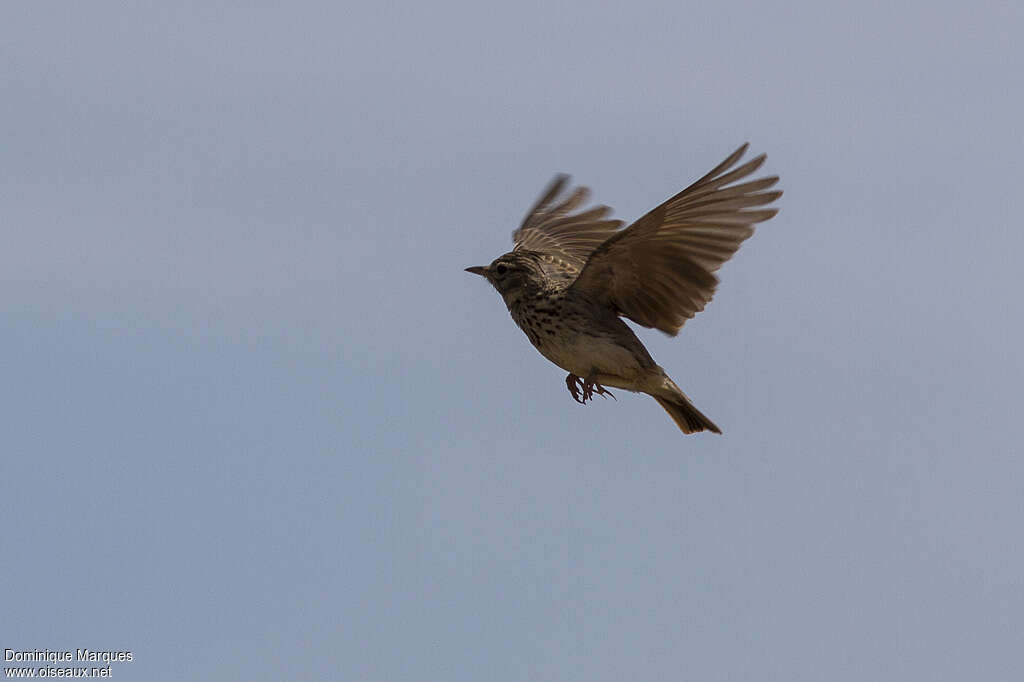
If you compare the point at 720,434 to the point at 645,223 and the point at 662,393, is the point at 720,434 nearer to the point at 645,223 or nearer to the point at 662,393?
the point at 662,393

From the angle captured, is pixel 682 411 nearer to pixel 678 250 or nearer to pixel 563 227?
pixel 678 250

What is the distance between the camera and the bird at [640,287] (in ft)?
38.5

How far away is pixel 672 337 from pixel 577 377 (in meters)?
0.83

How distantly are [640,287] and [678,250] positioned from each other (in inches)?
20.7

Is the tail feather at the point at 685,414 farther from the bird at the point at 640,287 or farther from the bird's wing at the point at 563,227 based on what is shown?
the bird's wing at the point at 563,227

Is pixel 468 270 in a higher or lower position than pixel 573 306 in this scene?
higher

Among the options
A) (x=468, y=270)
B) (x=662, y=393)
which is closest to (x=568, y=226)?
(x=468, y=270)

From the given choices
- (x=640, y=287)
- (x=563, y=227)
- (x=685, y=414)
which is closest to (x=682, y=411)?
(x=685, y=414)

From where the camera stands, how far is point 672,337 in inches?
498

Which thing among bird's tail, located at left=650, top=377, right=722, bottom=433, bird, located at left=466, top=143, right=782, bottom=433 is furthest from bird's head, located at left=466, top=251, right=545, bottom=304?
bird's tail, located at left=650, top=377, right=722, bottom=433

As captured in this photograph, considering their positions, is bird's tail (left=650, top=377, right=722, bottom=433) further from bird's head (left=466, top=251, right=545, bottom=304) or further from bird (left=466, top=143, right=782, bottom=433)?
bird's head (left=466, top=251, right=545, bottom=304)

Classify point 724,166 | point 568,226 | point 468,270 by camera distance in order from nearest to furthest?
point 724,166
point 468,270
point 568,226

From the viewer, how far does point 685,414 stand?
13.1 meters

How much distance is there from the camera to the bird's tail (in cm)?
1289
